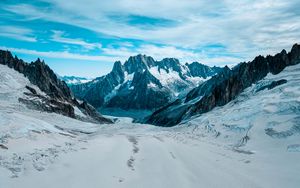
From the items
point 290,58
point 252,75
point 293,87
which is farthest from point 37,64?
point 293,87

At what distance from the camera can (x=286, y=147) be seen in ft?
105

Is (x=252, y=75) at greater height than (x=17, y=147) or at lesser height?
greater

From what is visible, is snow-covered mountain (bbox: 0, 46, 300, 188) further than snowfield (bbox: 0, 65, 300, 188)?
Yes

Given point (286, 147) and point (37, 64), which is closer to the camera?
point (286, 147)

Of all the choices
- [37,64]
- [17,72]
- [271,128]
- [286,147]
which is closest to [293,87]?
[271,128]

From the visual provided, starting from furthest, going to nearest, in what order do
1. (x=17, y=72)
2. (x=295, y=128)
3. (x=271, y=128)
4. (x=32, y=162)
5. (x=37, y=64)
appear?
(x=37, y=64) < (x=17, y=72) < (x=271, y=128) < (x=295, y=128) < (x=32, y=162)

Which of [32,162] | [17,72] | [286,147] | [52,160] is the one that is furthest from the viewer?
[17,72]

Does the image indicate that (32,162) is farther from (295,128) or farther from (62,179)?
(295,128)

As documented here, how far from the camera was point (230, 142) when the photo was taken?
137 feet

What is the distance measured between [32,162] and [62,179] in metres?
3.40

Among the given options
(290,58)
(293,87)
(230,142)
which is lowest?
(230,142)

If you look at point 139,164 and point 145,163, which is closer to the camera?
point 139,164

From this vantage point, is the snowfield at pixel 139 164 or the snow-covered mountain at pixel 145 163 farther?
the snow-covered mountain at pixel 145 163

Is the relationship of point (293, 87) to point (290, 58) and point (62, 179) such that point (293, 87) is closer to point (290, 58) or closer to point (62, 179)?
point (290, 58)
